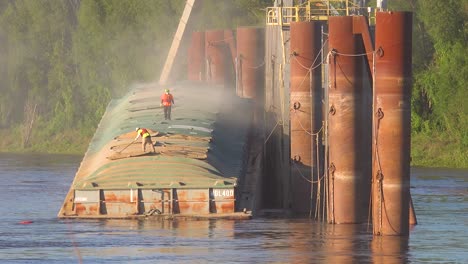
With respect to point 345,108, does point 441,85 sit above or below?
above

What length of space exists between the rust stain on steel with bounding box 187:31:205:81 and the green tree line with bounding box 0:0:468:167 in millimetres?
2299

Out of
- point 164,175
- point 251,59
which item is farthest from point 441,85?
point 164,175

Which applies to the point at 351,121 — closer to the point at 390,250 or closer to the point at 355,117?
the point at 355,117

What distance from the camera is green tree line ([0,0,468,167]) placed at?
8294cm

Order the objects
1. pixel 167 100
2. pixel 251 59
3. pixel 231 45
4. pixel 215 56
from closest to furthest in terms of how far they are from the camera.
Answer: pixel 167 100 → pixel 251 59 → pixel 215 56 → pixel 231 45

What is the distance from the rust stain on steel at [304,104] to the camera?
49.0 m

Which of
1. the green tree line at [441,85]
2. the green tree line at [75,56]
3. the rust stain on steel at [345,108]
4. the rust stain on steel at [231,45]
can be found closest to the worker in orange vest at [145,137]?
the rust stain on steel at [345,108]

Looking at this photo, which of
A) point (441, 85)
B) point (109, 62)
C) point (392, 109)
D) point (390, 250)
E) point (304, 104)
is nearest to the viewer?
point (390, 250)

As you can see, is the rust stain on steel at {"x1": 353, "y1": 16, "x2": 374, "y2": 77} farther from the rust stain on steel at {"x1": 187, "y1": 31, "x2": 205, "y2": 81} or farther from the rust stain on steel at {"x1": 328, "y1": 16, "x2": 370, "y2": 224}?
the rust stain on steel at {"x1": 187, "y1": 31, "x2": 205, "y2": 81}

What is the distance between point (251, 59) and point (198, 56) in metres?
12.5

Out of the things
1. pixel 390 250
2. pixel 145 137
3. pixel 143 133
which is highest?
pixel 143 133

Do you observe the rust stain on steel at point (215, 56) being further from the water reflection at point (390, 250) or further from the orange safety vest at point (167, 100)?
the water reflection at point (390, 250)

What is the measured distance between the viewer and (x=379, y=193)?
41250 mm

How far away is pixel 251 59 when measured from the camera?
230 feet
